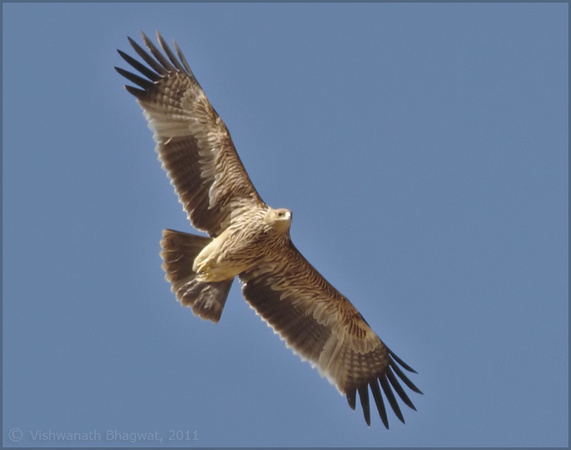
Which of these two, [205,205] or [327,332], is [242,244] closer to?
[205,205]

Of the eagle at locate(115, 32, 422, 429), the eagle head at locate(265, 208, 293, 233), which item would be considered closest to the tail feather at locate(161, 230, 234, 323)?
the eagle at locate(115, 32, 422, 429)

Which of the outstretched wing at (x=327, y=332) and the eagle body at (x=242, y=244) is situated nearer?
the eagle body at (x=242, y=244)

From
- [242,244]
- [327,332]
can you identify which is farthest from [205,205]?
[327,332]

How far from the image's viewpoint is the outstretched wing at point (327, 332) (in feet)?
50.2

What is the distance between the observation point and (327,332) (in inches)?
616

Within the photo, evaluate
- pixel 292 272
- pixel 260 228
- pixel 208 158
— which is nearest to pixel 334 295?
pixel 292 272

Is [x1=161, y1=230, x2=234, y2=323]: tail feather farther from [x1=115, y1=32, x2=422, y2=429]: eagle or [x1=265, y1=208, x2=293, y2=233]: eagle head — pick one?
[x1=265, y1=208, x2=293, y2=233]: eagle head

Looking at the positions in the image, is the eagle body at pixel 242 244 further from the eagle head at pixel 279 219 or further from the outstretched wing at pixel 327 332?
the outstretched wing at pixel 327 332

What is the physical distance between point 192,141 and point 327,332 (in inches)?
129

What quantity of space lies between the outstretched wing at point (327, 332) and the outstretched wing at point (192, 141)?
102cm

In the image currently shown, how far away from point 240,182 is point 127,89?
1896 millimetres

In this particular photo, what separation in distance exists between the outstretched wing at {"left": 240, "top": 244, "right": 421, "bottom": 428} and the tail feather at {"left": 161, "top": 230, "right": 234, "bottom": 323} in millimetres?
539

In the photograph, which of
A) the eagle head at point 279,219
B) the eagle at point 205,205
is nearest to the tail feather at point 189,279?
the eagle at point 205,205

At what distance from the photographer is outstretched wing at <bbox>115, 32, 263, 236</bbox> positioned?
14.7 metres
